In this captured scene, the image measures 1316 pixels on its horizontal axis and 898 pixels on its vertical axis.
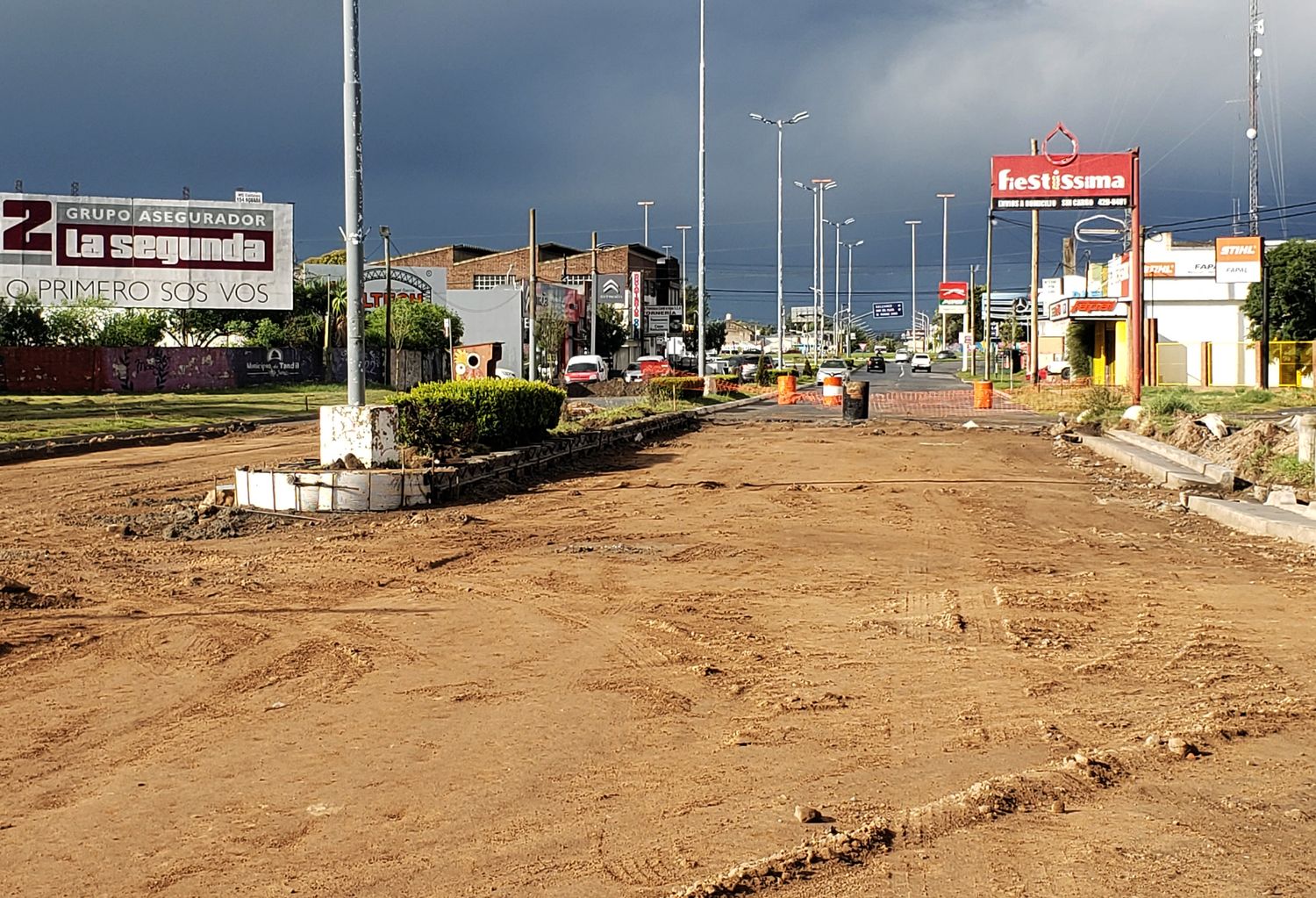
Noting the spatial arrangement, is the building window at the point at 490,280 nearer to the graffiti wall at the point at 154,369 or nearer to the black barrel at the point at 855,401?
the graffiti wall at the point at 154,369

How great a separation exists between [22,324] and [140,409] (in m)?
19.2

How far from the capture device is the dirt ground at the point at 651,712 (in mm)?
4613

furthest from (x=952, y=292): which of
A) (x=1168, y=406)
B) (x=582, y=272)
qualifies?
(x=1168, y=406)

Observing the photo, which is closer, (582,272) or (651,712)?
(651,712)

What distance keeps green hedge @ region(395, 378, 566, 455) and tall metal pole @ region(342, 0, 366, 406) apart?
2.33 ft

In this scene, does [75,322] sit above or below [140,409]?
above

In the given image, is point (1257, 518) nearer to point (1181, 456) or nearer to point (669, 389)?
point (1181, 456)

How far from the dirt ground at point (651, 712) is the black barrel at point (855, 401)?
68.5 ft

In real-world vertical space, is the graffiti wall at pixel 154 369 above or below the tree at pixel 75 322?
below

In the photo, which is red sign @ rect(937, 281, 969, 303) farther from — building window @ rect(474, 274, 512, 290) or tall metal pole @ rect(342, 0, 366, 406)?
tall metal pole @ rect(342, 0, 366, 406)

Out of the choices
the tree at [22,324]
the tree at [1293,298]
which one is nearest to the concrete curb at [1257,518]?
the tree at [1293,298]

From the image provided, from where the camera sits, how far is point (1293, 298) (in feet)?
189

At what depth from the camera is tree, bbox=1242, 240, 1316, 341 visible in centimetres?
5734

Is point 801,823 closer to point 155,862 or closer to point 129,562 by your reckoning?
point 155,862
